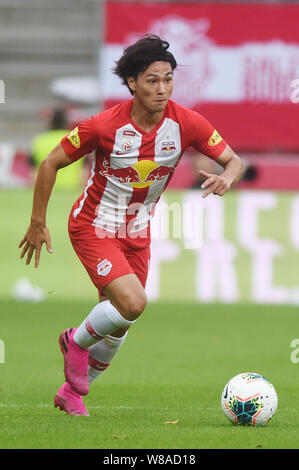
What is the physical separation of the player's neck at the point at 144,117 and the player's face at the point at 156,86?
65 millimetres

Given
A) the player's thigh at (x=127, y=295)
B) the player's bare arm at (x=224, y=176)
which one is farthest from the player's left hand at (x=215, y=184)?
the player's thigh at (x=127, y=295)

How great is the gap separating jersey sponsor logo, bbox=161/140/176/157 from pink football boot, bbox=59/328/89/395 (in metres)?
1.33

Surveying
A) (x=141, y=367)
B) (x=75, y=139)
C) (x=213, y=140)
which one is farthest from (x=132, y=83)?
(x=141, y=367)

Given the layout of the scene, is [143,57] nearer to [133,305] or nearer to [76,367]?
[133,305]

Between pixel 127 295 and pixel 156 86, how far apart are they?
4.34 ft

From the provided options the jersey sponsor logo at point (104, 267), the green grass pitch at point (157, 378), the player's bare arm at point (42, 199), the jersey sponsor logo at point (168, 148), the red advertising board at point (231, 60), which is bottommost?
the green grass pitch at point (157, 378)

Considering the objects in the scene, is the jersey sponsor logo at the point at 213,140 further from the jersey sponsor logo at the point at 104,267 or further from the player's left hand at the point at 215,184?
the jersey sponsor logo at the point at 104,267

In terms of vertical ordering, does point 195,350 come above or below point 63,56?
below

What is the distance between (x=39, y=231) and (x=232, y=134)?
31.5ft

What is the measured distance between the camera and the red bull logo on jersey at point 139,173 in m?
7.19

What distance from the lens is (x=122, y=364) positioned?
995 cm

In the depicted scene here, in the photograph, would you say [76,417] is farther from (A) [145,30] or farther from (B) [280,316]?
(A) [145,30]

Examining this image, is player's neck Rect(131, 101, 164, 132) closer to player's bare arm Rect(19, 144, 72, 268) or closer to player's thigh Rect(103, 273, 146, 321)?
player's bare arm Rect(19, 144, 72, 268)
